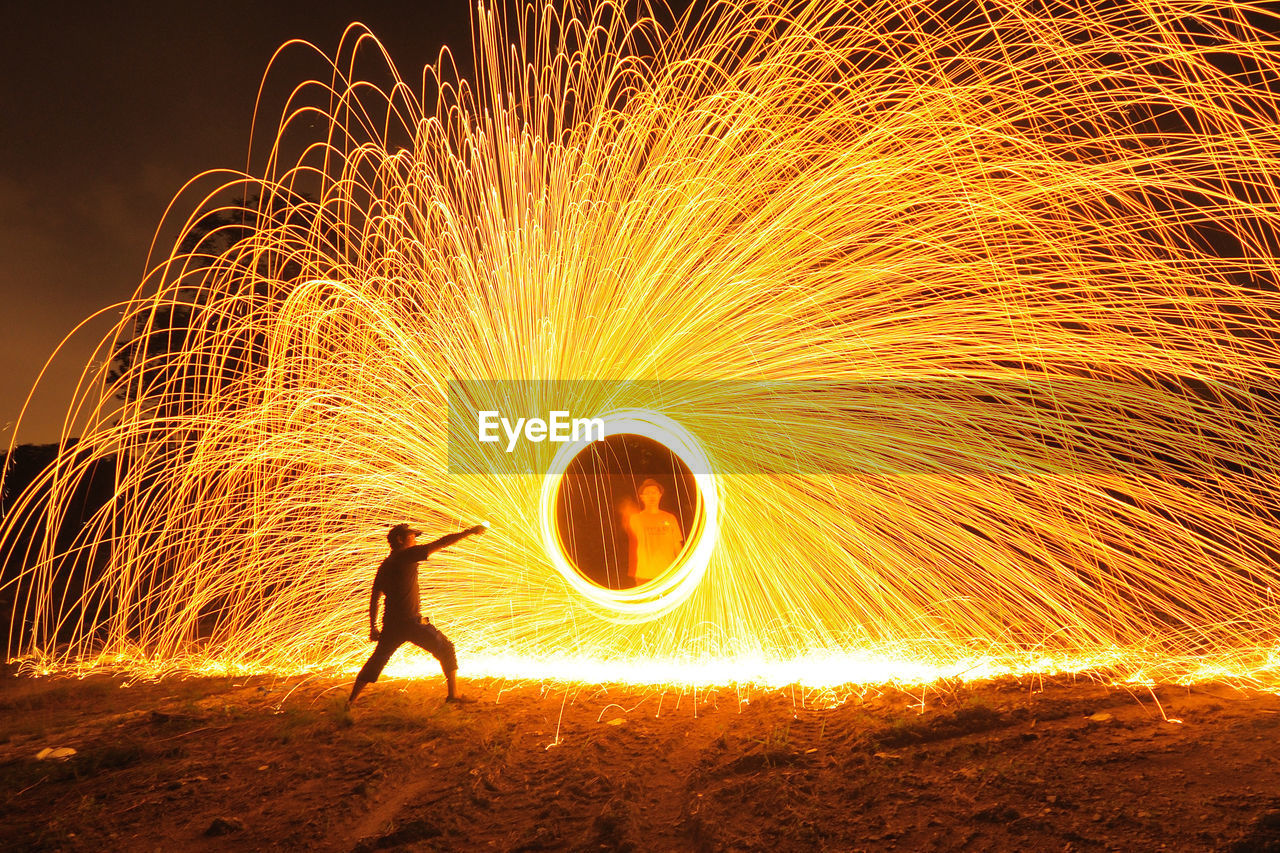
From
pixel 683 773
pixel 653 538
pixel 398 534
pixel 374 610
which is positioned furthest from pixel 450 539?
pixel 683 773

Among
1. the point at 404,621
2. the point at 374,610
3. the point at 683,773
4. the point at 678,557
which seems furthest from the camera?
the point at 678,557

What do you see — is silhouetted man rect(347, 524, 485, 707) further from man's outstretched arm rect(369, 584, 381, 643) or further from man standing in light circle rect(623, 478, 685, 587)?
man standing in light circle rect(623, 478, 685, 587)

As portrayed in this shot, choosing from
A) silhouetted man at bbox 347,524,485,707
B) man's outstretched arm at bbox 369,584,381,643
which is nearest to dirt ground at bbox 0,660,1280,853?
silhouetted man at bbox 347,524,485,707

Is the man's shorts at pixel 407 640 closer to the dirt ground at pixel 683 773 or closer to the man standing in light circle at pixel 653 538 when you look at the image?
the dirt ground at pixel 683 773

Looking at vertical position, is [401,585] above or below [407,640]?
above

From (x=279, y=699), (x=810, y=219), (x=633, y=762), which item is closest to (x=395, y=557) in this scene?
(x=279, y=699)

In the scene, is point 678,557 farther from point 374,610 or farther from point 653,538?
point 374,610

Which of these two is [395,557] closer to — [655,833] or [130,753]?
[130,753]
